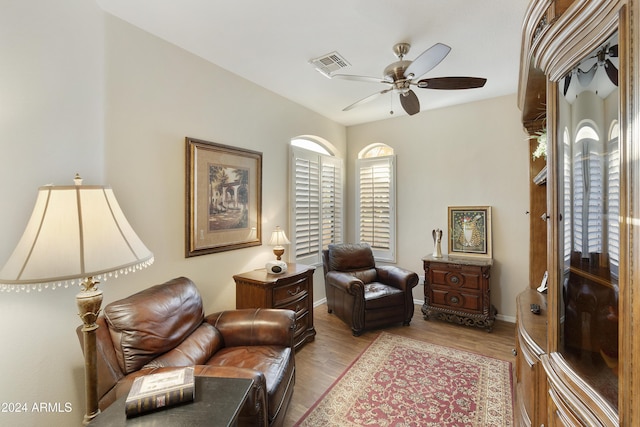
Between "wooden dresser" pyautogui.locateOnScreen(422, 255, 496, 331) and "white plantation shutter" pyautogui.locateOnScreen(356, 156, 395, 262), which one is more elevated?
"white plantation shutter" pyautogui.locateOnScreen(356, 156, 395, 262)

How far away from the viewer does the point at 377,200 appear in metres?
4.52

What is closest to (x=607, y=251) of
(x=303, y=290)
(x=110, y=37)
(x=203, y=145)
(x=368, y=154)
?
(x=303, y=290)

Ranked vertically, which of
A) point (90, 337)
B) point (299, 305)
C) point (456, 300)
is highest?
point (90, 337)

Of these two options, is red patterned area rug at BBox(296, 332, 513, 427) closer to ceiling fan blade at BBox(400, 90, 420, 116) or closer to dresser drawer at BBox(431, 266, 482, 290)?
dresser drawer at BBox(431, 266, 482, 290)

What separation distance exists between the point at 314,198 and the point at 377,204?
110 cm

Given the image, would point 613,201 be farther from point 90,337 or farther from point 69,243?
point 90,337

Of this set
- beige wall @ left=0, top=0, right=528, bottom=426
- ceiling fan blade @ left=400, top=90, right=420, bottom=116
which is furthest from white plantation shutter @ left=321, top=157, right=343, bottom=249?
ceiling fan blade @ left=400, top=90, right=420, bottom=116

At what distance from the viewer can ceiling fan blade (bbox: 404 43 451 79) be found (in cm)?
176

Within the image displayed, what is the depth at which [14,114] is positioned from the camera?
1500 mm

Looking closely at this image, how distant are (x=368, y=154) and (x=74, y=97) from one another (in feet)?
12.7

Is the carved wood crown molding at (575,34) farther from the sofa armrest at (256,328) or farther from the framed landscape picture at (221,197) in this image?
the framed landscape picture at (221,197)

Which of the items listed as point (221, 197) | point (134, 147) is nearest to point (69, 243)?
point (134, 147)

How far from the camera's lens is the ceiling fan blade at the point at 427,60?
1761 mm

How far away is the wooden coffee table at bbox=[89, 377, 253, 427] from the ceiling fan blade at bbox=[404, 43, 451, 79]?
214 centimetres
